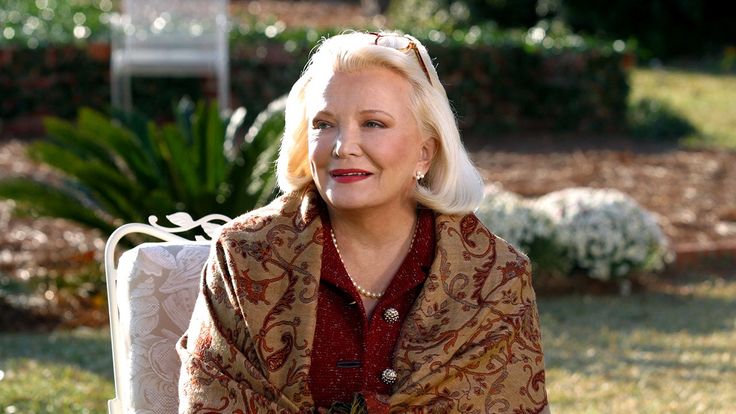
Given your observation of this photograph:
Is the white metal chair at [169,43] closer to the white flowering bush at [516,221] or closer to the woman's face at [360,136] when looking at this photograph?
the white flowering bush at [516,221]

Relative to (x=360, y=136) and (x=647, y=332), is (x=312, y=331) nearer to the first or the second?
(x=360, y=136)

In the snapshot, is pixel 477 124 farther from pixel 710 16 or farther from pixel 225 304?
pixel 225 304

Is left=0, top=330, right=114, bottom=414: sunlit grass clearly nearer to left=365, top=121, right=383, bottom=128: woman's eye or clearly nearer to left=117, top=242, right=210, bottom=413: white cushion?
left=117, top=242, right=210, bottom=413: white cushion

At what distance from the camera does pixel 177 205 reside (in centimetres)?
716

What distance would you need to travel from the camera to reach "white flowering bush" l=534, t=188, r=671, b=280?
7832 mm

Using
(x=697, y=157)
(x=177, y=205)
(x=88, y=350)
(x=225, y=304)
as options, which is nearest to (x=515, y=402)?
(x=225, y=304)

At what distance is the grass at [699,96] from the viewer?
1292 cm

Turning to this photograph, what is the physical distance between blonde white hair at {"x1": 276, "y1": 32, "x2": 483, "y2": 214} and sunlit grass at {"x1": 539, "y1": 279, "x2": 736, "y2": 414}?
259 centimetres

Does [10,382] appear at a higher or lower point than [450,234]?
lower

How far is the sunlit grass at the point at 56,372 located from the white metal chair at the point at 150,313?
77.2 inches

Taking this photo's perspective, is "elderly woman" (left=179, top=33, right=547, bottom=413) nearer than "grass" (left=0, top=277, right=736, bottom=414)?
Yes

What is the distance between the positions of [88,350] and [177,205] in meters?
1.01

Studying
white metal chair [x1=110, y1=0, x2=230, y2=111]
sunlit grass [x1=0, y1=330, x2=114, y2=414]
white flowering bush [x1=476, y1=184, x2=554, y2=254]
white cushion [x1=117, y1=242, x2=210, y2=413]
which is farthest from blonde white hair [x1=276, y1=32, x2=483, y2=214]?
white metal chair [x1=110, y1=0, x2=230, y2=111]

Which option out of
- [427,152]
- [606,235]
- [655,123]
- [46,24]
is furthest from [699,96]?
[427,152]
